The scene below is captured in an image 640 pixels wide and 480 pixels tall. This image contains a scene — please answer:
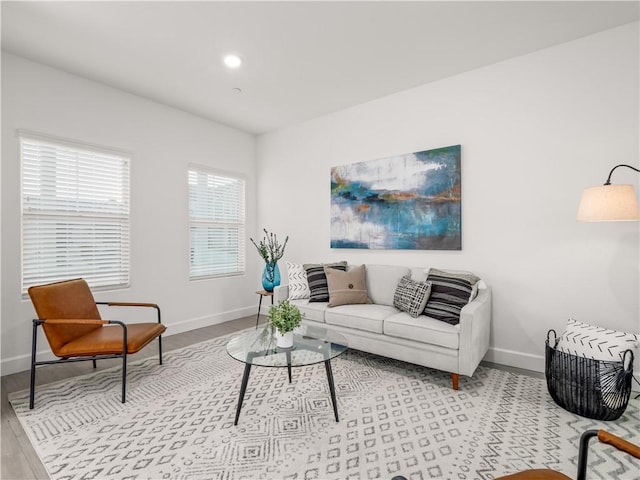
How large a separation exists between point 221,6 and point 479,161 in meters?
2.65

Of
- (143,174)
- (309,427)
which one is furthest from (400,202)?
(143,174)

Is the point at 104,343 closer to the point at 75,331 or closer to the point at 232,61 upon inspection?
the point at 75,331

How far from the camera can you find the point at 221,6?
94.0 inches

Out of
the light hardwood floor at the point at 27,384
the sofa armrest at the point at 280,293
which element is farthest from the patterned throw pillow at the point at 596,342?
the light hardwood floor at the point at 27,384

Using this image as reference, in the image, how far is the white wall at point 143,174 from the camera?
3.03m

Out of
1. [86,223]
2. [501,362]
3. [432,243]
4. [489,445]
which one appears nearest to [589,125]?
[432,243]

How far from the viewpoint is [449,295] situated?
2.98 metres

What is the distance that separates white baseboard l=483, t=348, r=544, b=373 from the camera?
3.00m

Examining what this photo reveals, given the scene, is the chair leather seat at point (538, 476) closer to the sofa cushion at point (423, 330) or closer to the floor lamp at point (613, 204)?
the sofa cushion at point (423, 330)

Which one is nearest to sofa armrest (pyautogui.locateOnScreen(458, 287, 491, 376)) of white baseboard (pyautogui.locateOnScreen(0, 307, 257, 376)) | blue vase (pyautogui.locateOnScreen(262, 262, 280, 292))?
blue vase (pyautogui.locateOnScreen(262, 262, 280, 292))

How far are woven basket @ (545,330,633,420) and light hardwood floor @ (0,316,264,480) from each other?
323 cm

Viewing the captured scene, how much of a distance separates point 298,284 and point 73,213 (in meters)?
2.51

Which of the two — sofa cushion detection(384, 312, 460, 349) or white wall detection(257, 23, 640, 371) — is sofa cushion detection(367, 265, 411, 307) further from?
sofa cushion detection(384, 312, 460, 349)

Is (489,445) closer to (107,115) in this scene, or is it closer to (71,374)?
(71,374)
